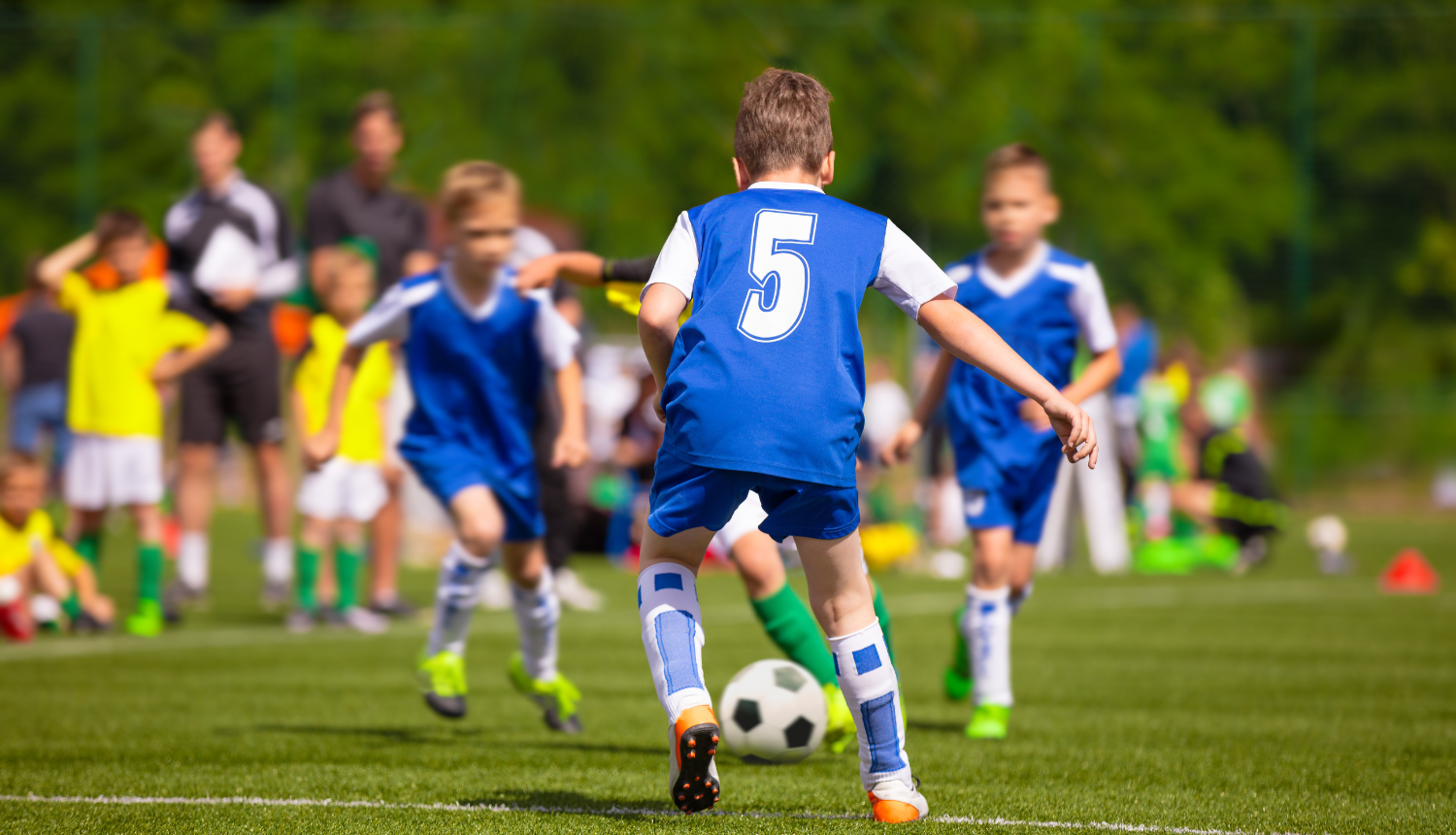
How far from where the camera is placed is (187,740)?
486 centimetres

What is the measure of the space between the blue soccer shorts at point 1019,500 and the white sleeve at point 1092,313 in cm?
37

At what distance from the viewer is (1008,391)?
5328 mm

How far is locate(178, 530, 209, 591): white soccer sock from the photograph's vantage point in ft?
28.2

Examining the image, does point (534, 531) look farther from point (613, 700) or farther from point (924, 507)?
point (924, 507)

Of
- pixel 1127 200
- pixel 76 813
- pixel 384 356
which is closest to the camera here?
pixel 76 813

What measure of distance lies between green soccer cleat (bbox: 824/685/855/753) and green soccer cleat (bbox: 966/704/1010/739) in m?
0.44

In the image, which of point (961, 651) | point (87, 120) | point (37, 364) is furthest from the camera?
point (87, 120)

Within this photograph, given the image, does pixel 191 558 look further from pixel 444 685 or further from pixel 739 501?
pixel 739 501

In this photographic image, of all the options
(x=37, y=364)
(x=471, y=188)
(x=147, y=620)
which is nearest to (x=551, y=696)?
(x=471, y=188)

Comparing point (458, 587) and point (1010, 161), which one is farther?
point (1010, 161)

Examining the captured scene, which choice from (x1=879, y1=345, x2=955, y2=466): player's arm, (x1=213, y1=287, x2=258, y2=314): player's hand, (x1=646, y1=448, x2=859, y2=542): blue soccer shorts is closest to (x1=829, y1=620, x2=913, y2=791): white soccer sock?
(x1=646, y1=448, x2=859, y2=542): blue soccer shorts

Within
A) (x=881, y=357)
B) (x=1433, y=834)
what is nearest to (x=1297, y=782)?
(x=1433, y=834)

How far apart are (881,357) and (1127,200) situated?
14.2 feet

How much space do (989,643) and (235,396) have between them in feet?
15.8
